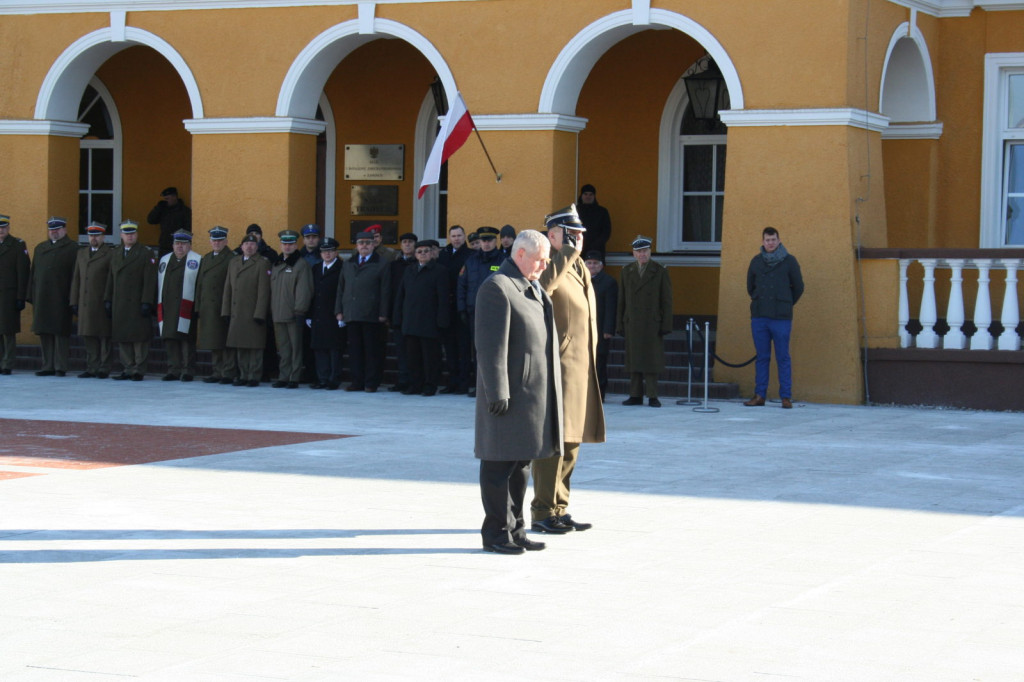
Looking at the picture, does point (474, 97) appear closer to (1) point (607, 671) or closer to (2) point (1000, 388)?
(2) point (1000, 388)

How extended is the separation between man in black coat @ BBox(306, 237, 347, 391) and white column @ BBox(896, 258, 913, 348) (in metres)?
5.76

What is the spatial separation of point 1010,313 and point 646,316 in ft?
11.5

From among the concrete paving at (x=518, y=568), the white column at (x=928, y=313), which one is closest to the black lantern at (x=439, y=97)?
the white column at (x=928, y=313)

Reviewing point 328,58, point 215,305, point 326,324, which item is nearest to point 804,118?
point 326,324

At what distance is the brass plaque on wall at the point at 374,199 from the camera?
20.2 meters

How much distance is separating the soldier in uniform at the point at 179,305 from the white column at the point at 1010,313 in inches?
336

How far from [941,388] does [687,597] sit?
9561 mm

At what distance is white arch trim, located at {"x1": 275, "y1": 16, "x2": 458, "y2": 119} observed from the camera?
56.1 ft

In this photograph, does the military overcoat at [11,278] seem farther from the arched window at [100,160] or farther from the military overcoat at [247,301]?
the arched window at [100,160]

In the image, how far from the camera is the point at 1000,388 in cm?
1491

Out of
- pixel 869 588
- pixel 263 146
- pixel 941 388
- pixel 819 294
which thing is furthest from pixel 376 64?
pixel 869 588

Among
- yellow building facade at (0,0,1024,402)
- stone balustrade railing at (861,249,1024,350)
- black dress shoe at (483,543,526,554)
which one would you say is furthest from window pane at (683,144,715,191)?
black dress shoe at (483,543,526,554)

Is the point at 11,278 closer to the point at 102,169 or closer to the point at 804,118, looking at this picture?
the point at 102,169

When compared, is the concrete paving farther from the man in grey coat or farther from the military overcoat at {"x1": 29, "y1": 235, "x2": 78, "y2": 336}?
the military overcoat at {"x1": 29, "y1": 235, "x2": 78, "y2": 336}
